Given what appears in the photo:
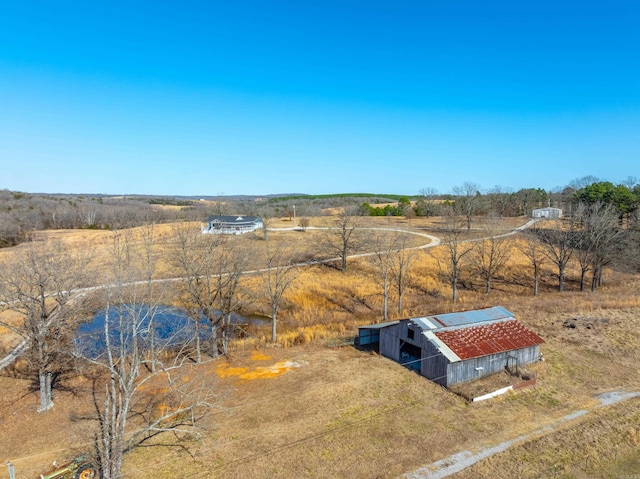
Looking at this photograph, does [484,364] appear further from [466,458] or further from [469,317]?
[466,458]

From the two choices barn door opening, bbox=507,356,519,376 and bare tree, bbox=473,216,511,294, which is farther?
bare tree, bbox=473,216,511,294

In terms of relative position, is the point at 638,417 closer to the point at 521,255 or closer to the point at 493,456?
the point at 493,456

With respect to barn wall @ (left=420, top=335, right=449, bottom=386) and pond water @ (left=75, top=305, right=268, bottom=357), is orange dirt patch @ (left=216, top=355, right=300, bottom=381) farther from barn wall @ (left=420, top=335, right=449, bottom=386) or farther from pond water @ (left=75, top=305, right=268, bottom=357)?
barn wall @ (left=420, top=335, right=449, bottom=386)

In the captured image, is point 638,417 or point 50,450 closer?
point 50,450

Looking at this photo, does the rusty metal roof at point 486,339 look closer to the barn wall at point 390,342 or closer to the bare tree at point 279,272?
the barn wall at point 390,342

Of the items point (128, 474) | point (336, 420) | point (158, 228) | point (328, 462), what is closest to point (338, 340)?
point (336, 420)

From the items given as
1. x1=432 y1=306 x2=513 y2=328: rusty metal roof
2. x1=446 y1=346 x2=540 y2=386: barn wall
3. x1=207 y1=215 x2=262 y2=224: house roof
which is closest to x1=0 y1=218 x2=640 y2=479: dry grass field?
x1=446 y1=346 x2=540 y2=386: barn wall
